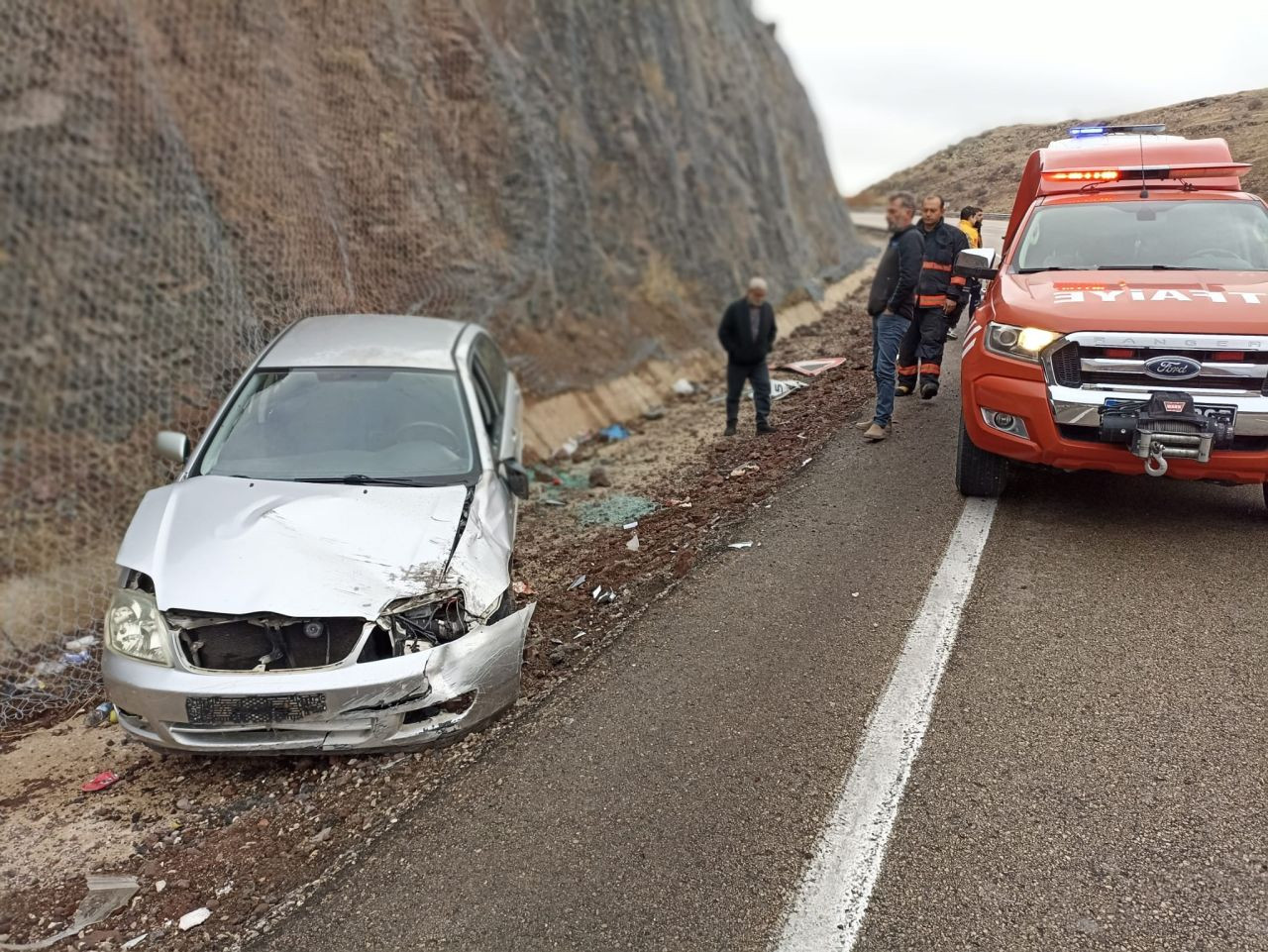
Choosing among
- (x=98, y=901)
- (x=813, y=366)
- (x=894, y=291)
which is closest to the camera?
(x=98, y=901)

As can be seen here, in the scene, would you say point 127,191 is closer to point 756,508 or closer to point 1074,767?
point 756,508

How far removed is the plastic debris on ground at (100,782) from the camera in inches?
153

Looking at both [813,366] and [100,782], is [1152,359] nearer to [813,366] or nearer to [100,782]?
[100,782]

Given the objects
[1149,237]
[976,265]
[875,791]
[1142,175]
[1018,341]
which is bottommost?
[875,791]

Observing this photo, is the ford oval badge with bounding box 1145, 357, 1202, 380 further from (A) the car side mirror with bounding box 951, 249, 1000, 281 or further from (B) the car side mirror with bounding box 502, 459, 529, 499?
(B) the car side mirror with bounding box 502, 459, 529, 499

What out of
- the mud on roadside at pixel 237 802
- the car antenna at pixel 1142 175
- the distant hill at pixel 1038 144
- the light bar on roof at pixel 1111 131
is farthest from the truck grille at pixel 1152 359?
the distant hill at pixel 1038 144

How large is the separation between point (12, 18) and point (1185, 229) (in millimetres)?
9040

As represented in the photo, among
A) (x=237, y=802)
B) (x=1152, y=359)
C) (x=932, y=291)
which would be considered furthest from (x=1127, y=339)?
(x=237, y=802)

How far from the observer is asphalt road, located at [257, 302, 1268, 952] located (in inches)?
103

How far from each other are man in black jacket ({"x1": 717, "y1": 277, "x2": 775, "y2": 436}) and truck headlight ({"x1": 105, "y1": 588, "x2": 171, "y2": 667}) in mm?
5953

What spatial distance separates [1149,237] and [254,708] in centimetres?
611

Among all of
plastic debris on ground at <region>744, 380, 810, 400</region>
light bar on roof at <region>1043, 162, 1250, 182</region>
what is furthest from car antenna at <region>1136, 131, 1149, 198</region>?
plastic debris on ground at <region>744, 380, 810, 400</region>

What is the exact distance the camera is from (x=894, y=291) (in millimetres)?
7180

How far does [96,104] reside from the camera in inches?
281
